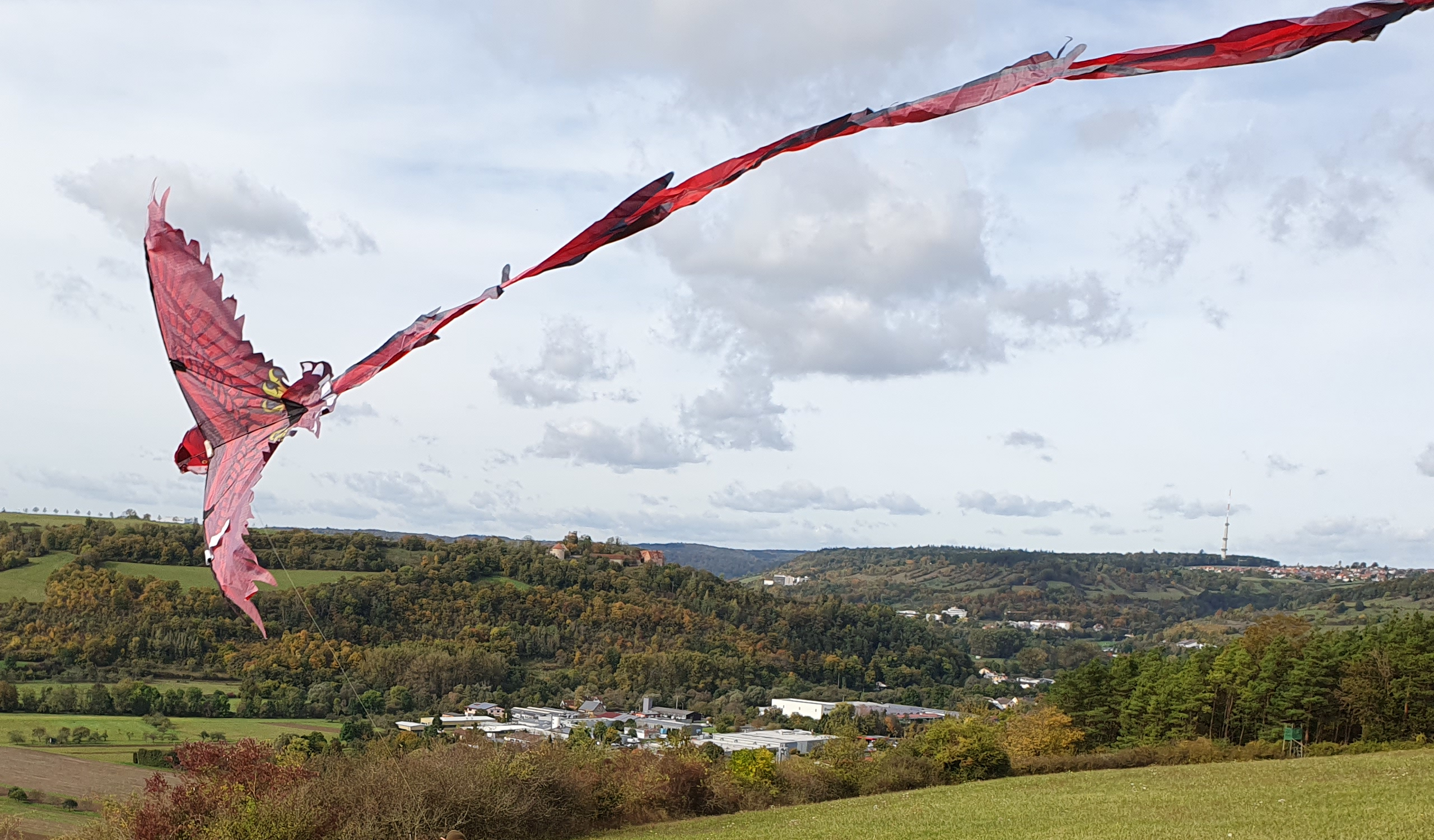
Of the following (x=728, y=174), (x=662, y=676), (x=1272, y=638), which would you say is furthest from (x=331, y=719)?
(x=728, y=174)

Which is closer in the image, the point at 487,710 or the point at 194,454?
the point at 194,454

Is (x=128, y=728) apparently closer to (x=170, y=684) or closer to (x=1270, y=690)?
(x=170, y=684)

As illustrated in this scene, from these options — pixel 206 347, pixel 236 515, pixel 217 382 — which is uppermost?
pixel 206 347

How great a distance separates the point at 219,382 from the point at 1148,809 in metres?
24.7

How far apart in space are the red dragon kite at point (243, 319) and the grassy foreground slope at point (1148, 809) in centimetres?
1796

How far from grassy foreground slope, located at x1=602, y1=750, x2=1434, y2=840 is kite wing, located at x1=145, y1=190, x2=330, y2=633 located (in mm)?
18635

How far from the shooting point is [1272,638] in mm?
50844

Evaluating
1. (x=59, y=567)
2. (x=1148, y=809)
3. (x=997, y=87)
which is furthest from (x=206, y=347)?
(x=59, y=567)

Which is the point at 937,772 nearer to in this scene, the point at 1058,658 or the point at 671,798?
the point at 671,798

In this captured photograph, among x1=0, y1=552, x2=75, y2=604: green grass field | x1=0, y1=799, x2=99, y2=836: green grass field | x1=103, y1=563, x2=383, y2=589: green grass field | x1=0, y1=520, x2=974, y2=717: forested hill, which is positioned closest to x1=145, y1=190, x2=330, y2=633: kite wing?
x1=0, y1=799, x2=99, y2=836: green grass field

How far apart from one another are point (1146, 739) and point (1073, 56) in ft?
172

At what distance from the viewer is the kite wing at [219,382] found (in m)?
4.39

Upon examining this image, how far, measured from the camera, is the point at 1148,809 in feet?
79.3

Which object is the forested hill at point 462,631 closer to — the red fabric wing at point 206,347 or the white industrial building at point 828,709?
the white industrial building at point 828,709
